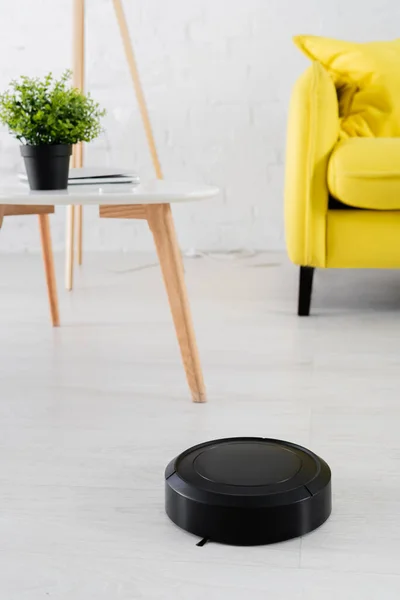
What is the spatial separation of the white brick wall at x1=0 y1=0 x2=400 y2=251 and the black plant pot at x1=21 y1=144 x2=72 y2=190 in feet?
5.97

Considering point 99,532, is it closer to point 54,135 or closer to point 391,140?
point 54,135

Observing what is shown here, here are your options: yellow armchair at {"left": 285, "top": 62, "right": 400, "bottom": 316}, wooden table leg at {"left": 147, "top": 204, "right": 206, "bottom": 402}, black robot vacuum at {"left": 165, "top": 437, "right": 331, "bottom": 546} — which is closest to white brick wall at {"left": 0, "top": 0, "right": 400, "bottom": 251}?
yellow armchair at {"left": 285, "top": 62, "right": 400, "bottom": 316}

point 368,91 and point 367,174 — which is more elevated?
point 368,91

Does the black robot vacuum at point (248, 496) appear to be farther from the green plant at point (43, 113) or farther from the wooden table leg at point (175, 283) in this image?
the green plant at point (43, 113)

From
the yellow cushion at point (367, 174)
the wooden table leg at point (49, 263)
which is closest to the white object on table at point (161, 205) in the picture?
the wooden table leg at point (49, 263)

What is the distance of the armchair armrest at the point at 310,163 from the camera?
2135mm

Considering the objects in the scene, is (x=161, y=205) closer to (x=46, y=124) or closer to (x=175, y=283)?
(x=175, y=283)

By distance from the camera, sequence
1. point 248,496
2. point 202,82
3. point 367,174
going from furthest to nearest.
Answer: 1. point 202,82
2. point 367,174
3. point 248,496

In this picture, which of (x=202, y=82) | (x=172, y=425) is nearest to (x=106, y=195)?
(x=172, y=425)

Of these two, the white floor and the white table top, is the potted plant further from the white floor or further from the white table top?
the white floor

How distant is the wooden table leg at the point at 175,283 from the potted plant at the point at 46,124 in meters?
0.21

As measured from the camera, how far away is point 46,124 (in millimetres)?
1501

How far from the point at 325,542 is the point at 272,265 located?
2096mm

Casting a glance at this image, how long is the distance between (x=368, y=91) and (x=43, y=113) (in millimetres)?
1342
